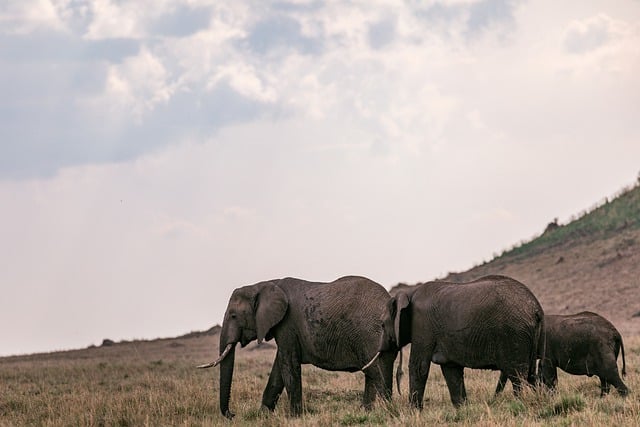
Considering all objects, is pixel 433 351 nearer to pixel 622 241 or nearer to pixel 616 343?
pixel 616 343

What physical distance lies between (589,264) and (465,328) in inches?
1403

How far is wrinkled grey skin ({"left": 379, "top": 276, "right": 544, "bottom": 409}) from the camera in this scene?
12914 mm

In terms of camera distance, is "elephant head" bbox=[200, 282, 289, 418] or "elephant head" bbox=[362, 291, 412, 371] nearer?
"elephant head" bbox=[362, 291, 412, 371]

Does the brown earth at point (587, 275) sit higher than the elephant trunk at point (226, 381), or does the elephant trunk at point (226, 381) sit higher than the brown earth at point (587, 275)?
the brown earth at point (587, 275)

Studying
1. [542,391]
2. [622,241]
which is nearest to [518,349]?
[542,391]

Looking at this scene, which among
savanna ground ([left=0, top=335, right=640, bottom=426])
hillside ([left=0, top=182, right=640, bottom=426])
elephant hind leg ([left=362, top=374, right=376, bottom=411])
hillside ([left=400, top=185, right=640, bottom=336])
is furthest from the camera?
hillside ([left=400, top=185, right=640, bottom=336])

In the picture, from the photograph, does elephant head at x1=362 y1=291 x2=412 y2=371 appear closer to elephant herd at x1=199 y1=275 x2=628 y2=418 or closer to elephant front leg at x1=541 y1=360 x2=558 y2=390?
elephant herd at x1=199 y1=275 x2=628 y2=418

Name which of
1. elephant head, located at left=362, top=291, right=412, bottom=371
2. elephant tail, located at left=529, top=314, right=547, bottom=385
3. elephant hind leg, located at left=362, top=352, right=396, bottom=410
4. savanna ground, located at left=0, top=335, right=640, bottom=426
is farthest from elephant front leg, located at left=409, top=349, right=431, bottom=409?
elephant tail, located at left=529, top=314, right=547, bottom=385

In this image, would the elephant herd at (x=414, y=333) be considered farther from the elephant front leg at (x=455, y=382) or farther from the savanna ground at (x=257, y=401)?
the savanna ground at (x=257, y=401)

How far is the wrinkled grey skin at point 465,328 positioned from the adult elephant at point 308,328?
1.52 feet

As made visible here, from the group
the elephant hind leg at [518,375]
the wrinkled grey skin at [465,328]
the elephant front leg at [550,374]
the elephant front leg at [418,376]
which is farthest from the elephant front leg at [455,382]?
the elephant front leg at [550,374]

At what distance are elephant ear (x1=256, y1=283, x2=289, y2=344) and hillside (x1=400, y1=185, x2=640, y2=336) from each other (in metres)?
21.8

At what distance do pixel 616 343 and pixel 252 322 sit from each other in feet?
20.7

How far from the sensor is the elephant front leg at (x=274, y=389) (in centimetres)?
1518
